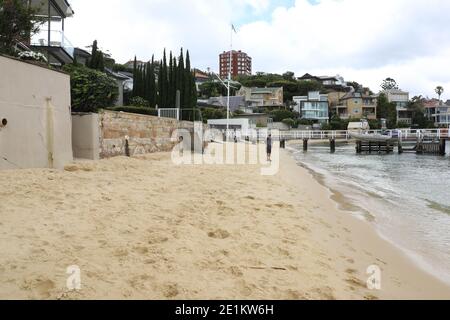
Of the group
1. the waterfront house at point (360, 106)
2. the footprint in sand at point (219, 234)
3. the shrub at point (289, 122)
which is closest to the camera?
the footprint in sand at point (219, 234)

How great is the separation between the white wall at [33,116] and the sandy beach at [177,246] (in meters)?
0.51

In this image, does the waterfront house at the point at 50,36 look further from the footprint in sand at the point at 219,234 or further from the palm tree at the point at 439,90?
the palm tree at the point at 439,90

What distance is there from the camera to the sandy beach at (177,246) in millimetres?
3789

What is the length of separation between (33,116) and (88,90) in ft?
10.6

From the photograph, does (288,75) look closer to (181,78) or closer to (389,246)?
(181,78)

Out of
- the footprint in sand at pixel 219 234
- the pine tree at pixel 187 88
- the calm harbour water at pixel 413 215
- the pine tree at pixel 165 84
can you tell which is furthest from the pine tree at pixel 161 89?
the footprint in sand at pixel 219 234

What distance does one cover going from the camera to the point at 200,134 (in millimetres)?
22688

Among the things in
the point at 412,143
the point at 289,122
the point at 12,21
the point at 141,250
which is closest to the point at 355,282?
the point at 141,250

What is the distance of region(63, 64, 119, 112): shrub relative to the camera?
1153cm

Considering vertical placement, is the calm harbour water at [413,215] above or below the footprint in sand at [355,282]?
below

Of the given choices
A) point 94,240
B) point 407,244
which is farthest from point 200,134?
point 94,240

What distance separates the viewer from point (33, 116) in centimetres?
857
